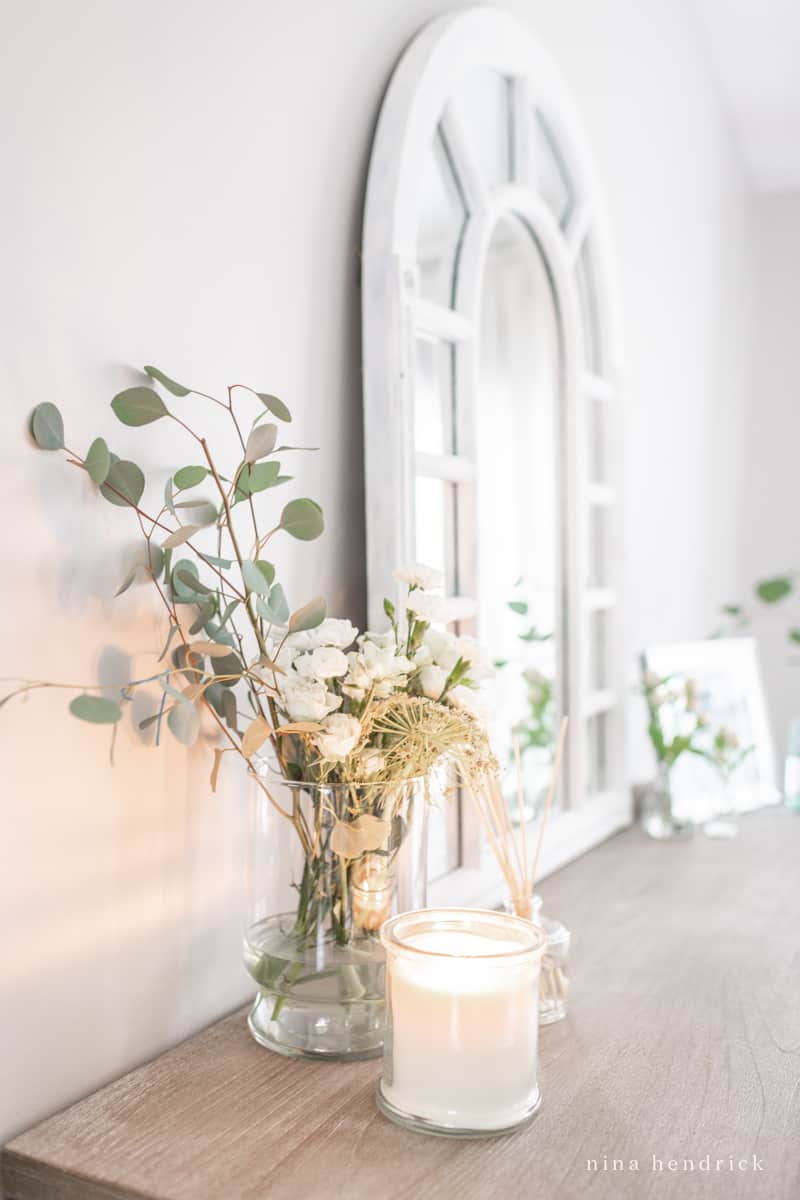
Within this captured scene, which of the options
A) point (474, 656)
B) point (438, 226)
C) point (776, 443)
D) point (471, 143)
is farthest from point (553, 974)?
point (776, 443)

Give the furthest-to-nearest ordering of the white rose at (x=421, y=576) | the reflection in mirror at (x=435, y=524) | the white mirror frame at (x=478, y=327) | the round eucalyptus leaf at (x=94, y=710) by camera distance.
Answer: the reflection in mirror at (x=435, y=524), the white mirror frame at (x=478, y=327), the white rose at (x=421, y=576), the round eucalyptus leaf at (x=94, y=710)

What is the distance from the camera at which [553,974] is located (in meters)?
0.99

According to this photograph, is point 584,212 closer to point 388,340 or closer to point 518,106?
point 518,106

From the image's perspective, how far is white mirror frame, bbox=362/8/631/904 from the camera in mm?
1054

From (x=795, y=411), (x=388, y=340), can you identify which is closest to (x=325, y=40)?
(x=388, y=340)

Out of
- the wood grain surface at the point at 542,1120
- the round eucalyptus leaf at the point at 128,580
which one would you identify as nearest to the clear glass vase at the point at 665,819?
the wood grain surface at the point at 542,1120

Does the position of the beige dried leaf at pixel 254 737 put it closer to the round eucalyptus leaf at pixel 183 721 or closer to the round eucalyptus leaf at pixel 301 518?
the round eucalyptus leaf at pixel 183 721

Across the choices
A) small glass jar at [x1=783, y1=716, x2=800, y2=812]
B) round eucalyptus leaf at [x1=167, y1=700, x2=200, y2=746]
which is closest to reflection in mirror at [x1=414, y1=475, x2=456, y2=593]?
round eucalyptus leaf at [x1=167, y1=700, x2=200, y2=746]

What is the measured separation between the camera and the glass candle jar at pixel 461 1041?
762mm

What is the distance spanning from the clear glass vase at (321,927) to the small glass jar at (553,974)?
157 mm

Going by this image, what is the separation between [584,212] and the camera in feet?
5.11

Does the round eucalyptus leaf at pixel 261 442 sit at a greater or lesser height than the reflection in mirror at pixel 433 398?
lesser

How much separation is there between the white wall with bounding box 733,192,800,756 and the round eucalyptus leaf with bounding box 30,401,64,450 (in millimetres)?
2148

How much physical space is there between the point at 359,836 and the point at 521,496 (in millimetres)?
724
